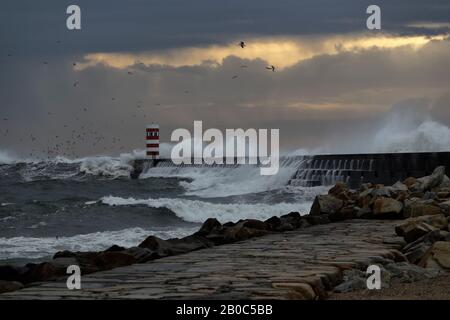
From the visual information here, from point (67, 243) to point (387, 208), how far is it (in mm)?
5792

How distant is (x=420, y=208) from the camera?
33.8 ft

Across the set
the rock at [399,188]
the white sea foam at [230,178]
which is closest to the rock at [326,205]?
the rock at [399,188]

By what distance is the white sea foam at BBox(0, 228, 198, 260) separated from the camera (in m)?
13.5

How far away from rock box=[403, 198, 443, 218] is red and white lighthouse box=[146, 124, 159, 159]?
30909mm

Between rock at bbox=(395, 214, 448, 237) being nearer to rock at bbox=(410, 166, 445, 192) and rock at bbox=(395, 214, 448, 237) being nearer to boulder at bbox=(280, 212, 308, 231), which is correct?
boulder at bbox=(280, 212, 308, 231)

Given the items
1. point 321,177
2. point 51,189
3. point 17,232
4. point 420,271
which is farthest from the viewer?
point 51,189

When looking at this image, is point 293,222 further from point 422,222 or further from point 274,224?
point 422,222

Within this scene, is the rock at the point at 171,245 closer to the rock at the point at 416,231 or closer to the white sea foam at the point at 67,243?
the rock at the point at 416,231

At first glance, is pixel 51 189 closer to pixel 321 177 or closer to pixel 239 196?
pixel 239 196

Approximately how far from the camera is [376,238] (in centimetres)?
864

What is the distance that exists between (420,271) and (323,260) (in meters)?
0.81

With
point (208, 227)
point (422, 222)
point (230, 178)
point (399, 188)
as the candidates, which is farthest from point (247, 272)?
point (230, 178)

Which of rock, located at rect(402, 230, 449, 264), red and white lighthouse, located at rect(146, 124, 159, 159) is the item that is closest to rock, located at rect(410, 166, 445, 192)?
rock, located at rect(402, 230, 449, 264)
